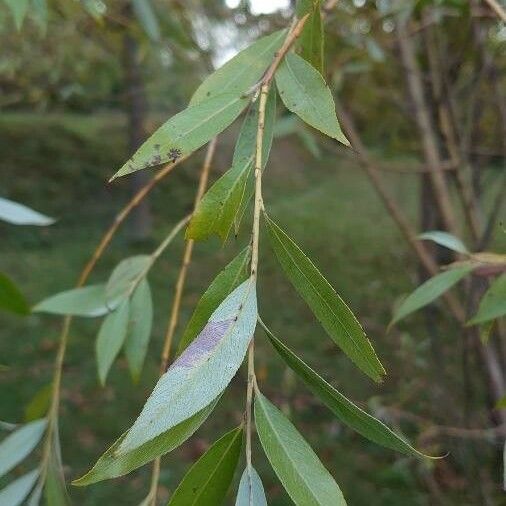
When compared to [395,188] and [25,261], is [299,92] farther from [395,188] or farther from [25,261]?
[395,188]

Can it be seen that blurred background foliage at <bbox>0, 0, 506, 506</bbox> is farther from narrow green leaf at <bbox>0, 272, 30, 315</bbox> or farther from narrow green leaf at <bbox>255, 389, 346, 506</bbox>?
→ narrow green leaf at <bbox>255, 389, 346, 506</bbox>

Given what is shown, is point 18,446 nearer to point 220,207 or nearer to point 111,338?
point 111,338

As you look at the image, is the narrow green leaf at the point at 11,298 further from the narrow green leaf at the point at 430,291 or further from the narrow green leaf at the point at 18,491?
the narrow green leaf at the point at 430,291

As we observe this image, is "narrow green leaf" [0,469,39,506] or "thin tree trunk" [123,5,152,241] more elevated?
"narrow green leaf" [0,469,39,506]

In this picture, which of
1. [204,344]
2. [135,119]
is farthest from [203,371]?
[135,119]

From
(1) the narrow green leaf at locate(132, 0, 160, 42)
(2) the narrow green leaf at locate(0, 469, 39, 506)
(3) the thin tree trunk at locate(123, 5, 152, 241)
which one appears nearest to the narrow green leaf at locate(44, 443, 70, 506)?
(2) the narrow green leaf at locate(0, 469, 39, 506)

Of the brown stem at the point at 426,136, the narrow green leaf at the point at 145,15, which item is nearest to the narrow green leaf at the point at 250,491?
the narrow green leaf at the point at 145,15

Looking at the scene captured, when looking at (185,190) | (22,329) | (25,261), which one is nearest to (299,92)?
(22,329)
